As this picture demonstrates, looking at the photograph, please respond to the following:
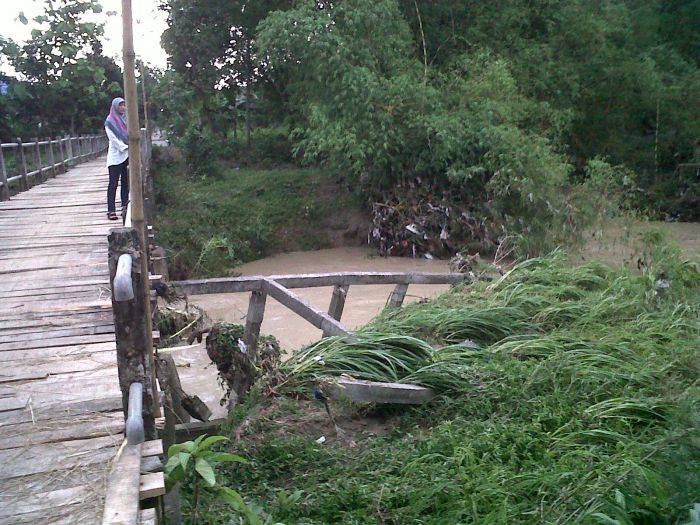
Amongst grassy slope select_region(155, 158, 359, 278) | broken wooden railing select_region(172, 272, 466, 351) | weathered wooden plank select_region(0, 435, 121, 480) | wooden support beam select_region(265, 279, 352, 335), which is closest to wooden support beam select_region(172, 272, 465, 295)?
broken wooden railing select_region(172, 272, 466, 351)

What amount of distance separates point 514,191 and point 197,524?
35.1 ft

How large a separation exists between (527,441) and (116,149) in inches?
219

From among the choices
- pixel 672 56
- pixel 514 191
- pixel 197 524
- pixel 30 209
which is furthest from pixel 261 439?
pixel 672 56

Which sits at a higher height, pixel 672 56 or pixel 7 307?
pixel 672 56

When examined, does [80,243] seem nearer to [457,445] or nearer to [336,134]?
[457,445]

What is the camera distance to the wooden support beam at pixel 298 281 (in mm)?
6539

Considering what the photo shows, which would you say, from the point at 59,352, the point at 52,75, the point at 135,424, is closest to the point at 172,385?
the point at 59,352

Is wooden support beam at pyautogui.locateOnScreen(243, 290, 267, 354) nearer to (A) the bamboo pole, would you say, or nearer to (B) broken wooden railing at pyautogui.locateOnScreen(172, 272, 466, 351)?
(B) broken wooden railing at pyautogui.locateOnScreen(172, 272, 466, 351)

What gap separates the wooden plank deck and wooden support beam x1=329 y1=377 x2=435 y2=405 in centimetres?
157

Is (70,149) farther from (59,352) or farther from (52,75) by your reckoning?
(59,352)

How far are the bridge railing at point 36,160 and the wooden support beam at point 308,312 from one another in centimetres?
572

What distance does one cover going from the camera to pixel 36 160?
1316cm

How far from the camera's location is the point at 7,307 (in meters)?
5.02

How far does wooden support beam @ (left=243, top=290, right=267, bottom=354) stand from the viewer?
6420mm
